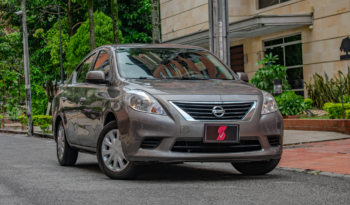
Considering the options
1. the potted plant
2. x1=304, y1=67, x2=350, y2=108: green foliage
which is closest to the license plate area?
the potted plant

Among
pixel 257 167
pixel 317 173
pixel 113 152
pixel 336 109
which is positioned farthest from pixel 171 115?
pixel 336 109

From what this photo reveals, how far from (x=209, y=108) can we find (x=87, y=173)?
2.27 metres

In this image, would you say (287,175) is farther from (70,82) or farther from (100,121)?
(70,82)

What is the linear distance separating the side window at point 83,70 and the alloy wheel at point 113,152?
5.92ft

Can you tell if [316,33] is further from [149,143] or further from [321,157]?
[149,143]

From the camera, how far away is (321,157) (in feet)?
28.5

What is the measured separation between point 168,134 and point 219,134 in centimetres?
56

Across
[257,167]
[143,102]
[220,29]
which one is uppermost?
[220,29]

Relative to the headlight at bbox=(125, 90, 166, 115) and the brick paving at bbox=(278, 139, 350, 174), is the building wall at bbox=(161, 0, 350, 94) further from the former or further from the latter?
the headlight at bbox=(125, 90, 166, 115)

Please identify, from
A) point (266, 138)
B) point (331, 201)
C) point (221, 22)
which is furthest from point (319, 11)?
point (331, 201)

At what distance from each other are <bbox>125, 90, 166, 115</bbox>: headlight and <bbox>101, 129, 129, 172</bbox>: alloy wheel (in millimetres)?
460

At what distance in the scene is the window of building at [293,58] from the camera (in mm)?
20797

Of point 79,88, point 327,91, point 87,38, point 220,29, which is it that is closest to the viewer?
point 79,88

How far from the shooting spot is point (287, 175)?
268 inches
